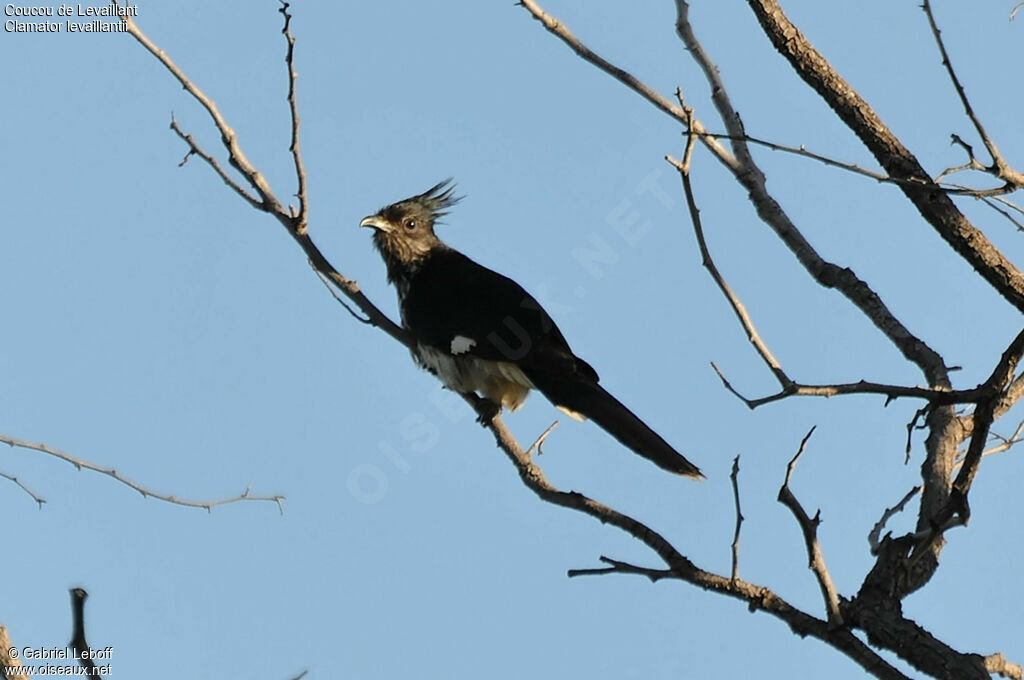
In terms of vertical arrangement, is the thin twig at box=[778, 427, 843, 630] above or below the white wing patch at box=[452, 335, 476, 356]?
below

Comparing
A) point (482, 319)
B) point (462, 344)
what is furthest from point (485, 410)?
point (482, 319)

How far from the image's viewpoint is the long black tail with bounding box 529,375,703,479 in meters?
5.34

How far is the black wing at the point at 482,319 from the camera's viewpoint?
19.7 feet

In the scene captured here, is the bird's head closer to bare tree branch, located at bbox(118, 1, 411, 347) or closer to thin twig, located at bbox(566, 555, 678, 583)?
bare tree branch, located at bbox(118, 1, 411, 347)

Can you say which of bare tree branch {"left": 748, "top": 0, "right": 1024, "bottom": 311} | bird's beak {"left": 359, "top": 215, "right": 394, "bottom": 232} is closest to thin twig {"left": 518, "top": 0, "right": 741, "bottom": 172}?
bare tree branch {"left": 748, "top": 0, "right": 1024, "bottom": 311}

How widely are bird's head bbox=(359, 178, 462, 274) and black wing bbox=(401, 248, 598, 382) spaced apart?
184mm

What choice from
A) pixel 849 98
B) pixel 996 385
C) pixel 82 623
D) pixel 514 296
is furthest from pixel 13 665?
pixel 514 296

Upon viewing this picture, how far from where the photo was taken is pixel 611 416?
5.63m

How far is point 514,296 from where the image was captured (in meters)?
6.76

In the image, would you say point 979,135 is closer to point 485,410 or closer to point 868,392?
point 868,392

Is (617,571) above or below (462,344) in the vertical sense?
below

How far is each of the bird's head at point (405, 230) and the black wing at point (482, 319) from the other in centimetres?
18

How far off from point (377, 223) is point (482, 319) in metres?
1.25

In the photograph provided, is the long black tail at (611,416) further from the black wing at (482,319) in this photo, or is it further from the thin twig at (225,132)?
the thin twig at (225,132)
